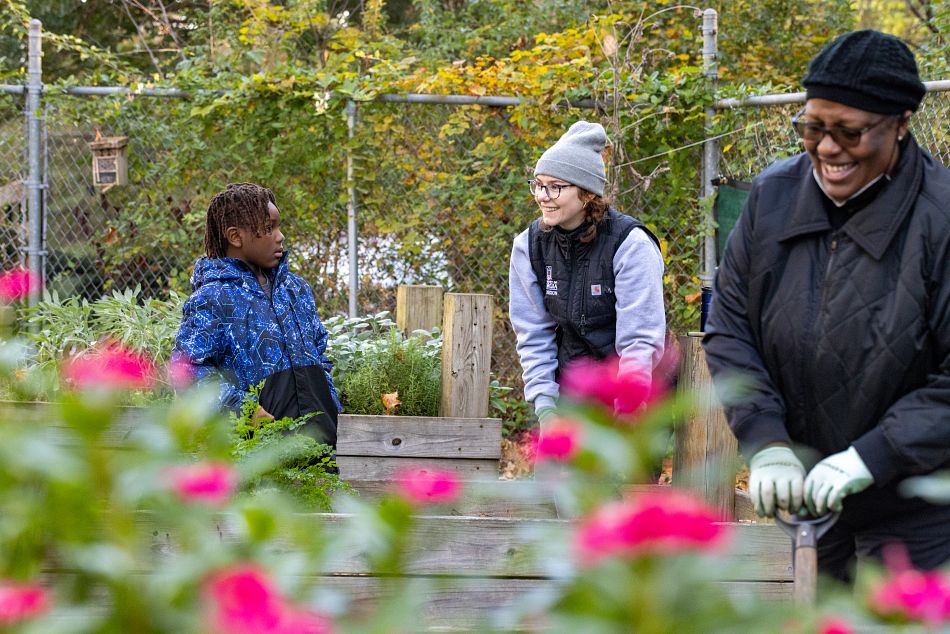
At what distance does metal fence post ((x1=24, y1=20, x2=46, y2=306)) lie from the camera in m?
7.30

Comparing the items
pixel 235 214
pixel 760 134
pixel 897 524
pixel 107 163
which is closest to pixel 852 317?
pixel 897 524

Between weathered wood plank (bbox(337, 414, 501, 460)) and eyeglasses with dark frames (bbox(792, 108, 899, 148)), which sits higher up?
eyeglasses with dark frames (bbox(792, 108, 899, 148))

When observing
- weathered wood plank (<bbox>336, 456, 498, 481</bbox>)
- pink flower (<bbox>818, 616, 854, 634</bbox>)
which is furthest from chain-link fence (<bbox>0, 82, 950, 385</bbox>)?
pink flower (<bbox>818, 616, 854, 634</bbox>)

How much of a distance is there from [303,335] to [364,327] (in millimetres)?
2786

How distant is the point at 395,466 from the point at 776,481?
2.94 m

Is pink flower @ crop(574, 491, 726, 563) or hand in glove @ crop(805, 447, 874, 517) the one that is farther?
hand in glove @ crop(805, 447, 874, 517)

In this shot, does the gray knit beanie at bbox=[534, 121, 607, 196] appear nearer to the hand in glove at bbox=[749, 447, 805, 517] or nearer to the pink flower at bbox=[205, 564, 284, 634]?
Result: the hand in glove at bbox=[749, 447, 805, 517]

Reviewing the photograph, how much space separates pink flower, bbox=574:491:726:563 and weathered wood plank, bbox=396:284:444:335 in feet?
18.0

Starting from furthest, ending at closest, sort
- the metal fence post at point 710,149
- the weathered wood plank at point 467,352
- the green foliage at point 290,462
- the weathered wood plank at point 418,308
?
1. the metal fence post at point 710,149
2. the weathered wood plank at point 418,308
3. the weathered wood plank at point 467,352
4. the green foliage at point 290,462

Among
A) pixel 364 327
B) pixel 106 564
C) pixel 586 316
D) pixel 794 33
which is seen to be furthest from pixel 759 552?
pixel 794 33

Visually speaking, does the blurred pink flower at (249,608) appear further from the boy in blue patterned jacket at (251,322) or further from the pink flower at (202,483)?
the boy in blue patterned jacket at (251,322)

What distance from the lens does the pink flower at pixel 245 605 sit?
80 cm

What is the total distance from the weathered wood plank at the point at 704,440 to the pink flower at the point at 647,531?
267 centimetres

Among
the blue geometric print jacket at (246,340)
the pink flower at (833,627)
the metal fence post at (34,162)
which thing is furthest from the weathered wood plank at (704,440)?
the metal fence post at (34,162)
